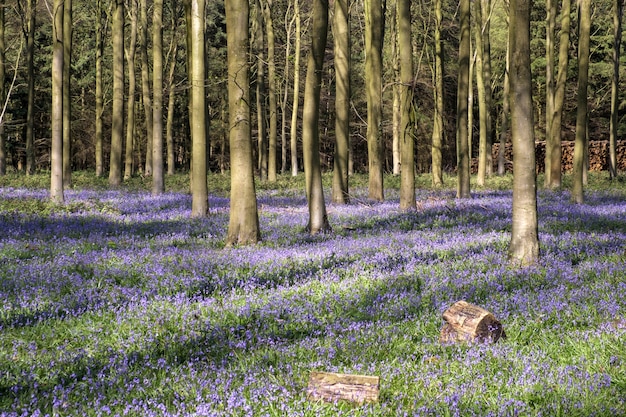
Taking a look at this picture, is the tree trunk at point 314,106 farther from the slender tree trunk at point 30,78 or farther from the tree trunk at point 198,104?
the slender tree trunk at point 30,78

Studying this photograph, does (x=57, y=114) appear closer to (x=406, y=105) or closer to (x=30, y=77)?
(x=406, y=105)

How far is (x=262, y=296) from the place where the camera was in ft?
24.2

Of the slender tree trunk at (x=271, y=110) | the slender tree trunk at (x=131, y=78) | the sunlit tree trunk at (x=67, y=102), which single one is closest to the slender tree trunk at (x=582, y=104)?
the slender tree trunk at (x=271, y=110)

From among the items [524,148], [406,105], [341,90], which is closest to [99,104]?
[341,90]

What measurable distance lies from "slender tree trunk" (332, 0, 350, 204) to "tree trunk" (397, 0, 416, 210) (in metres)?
1.86

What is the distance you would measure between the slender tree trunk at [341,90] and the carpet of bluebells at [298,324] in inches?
250

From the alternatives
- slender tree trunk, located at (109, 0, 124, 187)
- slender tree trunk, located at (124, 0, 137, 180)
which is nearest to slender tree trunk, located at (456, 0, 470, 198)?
slender tree trunk, located at (109, 0, 124, 187)

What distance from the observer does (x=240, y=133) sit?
1184 centimetres

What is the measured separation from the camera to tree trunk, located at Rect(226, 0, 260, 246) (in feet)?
38.3

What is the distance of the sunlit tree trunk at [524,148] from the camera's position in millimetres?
9148

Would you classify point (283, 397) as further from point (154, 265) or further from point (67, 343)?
point (154, 265)

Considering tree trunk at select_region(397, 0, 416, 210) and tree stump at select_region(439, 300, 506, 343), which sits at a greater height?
tree trunk at select_region(397, 0, 416, 210)

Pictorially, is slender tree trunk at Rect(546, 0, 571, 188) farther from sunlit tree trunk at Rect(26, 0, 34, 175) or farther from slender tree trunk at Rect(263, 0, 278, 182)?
sunlit tree trunk at Rect(26, 0, 34, 175)

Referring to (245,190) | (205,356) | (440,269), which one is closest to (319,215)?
(245,190)
